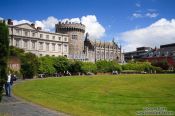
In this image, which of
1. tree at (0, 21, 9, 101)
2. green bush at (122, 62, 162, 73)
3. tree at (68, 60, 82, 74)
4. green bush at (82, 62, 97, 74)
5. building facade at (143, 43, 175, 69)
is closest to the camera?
tree at (0, 21, 9, 101)

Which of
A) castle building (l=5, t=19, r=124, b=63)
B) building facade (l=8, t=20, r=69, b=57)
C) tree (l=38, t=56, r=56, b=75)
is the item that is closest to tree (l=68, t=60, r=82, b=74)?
tree (l=38, t=56, r=56, b=75)

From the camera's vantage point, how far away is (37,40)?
126750 millimetres

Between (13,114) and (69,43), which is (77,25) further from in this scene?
(13,114)

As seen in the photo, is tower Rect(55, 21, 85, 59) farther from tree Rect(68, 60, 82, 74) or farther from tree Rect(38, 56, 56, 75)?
tree Rect(38, 56, 56, 75)

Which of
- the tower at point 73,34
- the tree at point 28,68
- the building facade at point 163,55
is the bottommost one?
the tree at point 28,68

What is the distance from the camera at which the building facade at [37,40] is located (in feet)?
387

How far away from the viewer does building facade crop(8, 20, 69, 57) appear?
387 feet

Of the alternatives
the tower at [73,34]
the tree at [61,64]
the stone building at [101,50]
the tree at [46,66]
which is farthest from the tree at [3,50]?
the stone building at [101,50]

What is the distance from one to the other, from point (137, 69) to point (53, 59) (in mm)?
38898

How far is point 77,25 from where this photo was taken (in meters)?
149

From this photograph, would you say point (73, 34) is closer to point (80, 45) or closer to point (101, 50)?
point (80, 45)

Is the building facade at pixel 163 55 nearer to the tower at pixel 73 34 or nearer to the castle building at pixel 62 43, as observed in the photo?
the castle building at pixel 62 43

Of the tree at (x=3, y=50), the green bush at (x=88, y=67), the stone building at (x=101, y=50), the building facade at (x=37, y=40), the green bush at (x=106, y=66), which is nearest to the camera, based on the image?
the tree at (x=3, y=50)

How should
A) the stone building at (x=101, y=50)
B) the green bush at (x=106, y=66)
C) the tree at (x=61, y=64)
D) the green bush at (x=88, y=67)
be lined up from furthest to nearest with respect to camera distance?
1. the stone building at (x=101, y=50)
2. the green bush at (x=106, y=66)
3. the green bush at (x=88, y=67)
4. the tree at (x=61, y=64)
